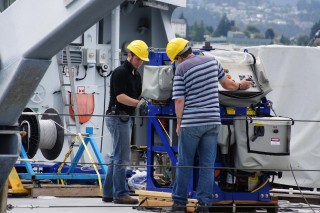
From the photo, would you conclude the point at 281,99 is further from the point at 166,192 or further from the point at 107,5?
the point at 107,5

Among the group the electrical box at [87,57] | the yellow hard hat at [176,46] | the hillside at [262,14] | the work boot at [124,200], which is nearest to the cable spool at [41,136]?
the work boot at [124,200]

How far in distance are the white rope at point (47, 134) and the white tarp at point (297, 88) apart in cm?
299

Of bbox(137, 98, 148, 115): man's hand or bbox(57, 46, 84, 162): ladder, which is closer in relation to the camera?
bbox(137, 98, 148, 115): man's hand

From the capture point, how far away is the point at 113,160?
11.5m

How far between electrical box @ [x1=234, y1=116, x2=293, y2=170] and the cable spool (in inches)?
136

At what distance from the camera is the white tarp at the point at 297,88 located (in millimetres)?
13953

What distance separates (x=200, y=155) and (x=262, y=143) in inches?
31.0

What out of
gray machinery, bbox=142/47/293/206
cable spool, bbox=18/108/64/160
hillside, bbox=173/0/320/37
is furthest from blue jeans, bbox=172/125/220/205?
hillside, bbox=173/0/320/37

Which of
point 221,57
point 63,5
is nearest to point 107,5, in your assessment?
point 63,5

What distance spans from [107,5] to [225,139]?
4.68 metres

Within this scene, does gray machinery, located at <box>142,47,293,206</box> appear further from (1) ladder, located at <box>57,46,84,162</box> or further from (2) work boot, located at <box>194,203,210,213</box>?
(1) ladder, located at <box>57,46,84,162</box>

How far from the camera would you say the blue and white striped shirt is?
10.2 meters

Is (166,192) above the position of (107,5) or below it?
below

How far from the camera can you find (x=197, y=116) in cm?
1020
